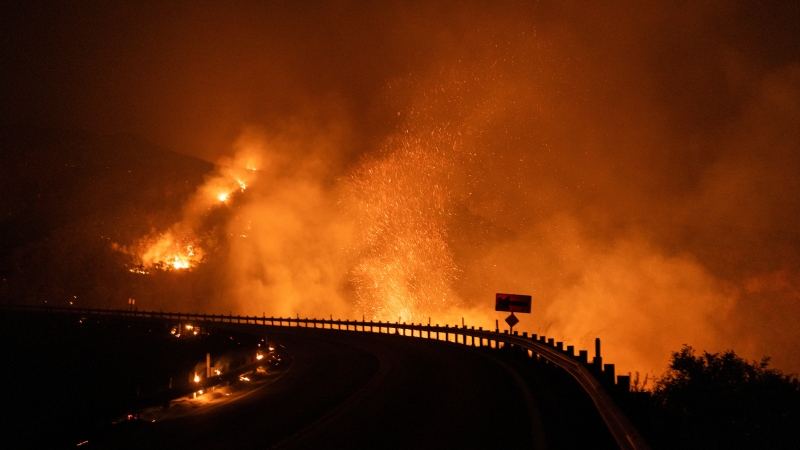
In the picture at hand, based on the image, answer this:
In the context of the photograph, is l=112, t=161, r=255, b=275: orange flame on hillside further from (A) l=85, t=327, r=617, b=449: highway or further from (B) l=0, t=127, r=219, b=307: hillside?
(A) l=85, t=327, r=617, b=449: highway

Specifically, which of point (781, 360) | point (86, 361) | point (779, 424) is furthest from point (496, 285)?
Result: point (779, 424)

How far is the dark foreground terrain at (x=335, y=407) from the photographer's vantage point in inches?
426

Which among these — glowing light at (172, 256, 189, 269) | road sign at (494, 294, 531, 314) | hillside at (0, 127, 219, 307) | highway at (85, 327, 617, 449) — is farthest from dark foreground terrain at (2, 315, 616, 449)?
glowing light at (172, 256, 189, 269)

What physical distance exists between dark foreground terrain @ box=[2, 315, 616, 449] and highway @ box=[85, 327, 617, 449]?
0.07 ft

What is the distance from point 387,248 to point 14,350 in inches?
1932

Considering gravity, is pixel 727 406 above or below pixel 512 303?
below

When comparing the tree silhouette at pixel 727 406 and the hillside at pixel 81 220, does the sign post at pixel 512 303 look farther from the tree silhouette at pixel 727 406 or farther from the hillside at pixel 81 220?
the hillside at pixel 81 220

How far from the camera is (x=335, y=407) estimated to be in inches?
550

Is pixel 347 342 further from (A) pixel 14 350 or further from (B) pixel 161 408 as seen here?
(B) pixel 161 408

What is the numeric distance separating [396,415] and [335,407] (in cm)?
159

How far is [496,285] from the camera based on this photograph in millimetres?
157125

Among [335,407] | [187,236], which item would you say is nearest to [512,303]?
[335,407]

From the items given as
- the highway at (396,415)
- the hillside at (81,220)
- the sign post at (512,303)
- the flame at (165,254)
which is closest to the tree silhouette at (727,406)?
the highway at (396,415)

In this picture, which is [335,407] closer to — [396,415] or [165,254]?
[396,415]
